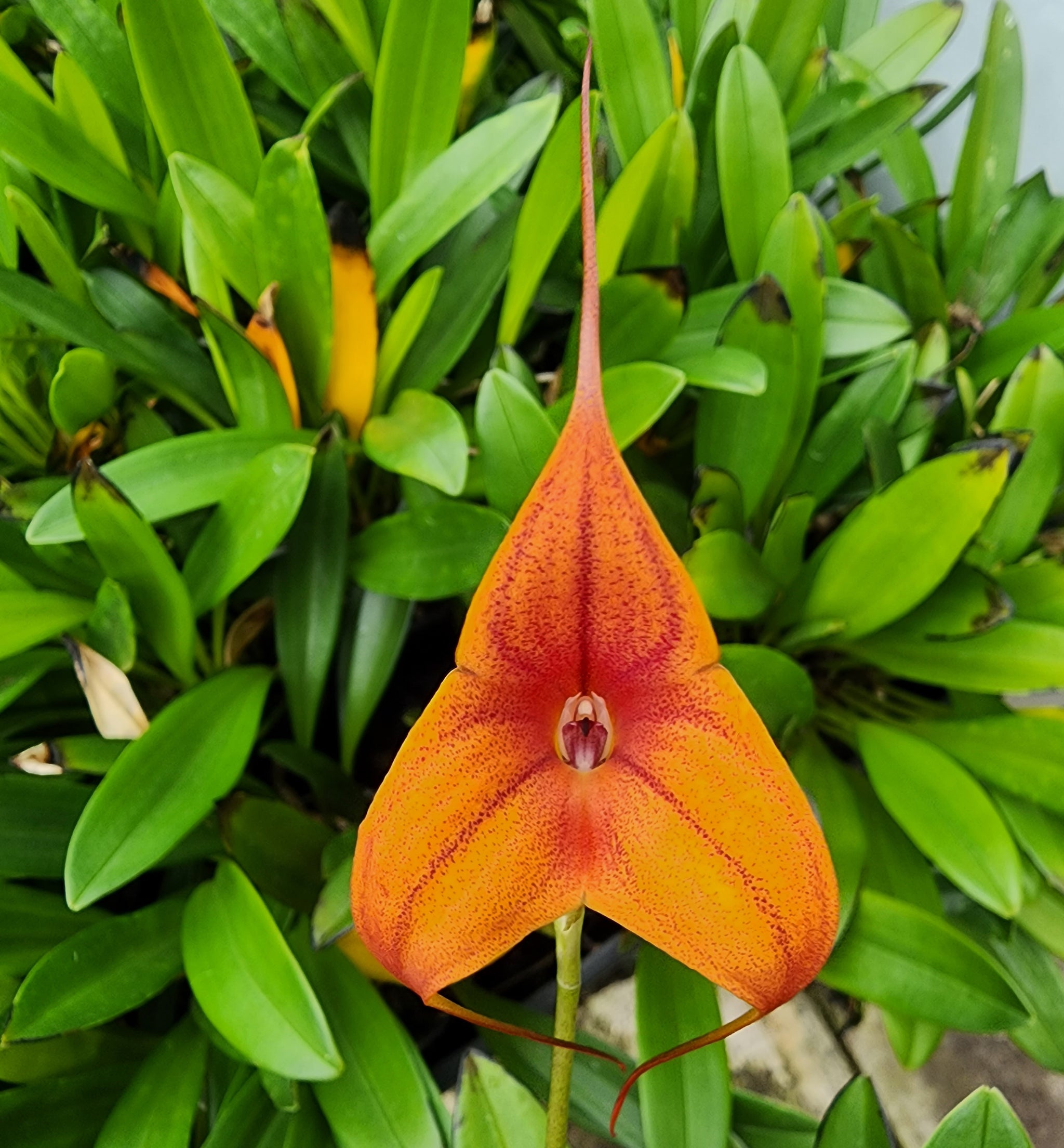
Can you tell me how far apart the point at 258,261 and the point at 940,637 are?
61cm

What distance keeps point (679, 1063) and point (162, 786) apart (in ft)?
1.22

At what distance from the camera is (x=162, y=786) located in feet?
1.83

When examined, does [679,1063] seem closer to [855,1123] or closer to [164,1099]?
[855,1123]

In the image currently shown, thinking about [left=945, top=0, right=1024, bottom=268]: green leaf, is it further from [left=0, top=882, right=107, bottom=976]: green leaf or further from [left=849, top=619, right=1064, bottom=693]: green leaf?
[left=0, top=882, right=107, bottom=976]: green leaf

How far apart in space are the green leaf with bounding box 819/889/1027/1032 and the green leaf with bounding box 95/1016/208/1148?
43 cm

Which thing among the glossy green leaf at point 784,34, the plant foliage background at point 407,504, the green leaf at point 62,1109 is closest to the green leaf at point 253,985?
the plant foliage background at point 407,504

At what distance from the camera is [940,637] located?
0.71 metres

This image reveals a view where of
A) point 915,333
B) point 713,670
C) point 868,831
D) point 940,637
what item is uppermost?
point 713,670

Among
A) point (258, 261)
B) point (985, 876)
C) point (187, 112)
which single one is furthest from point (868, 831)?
point (187, 112)

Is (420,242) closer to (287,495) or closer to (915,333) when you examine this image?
(287,495)

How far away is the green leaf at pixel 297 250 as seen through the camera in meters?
0.62

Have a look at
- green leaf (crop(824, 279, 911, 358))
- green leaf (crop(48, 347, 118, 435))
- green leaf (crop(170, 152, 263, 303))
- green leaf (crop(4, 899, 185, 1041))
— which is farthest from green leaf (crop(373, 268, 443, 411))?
green leaf (crop(4, 899, 185, 1041))

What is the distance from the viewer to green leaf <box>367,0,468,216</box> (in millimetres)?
666

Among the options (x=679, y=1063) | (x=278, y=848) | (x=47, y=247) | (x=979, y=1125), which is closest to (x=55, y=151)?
(x=47, y=247)
